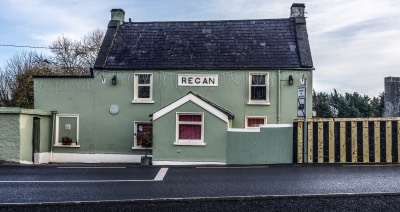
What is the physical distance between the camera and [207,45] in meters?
23.7

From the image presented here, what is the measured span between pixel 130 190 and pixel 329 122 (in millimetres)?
10428

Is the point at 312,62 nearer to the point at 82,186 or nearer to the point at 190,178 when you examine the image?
the point at 190,178

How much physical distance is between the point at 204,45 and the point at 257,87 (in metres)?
4.05

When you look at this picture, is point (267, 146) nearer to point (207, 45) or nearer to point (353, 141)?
point (353, 141)

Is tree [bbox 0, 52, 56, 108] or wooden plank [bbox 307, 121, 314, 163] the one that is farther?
tree [bbox 0, 52, 56, 108]

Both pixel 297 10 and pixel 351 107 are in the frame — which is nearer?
pixel 297 10

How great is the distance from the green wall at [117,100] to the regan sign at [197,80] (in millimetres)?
213

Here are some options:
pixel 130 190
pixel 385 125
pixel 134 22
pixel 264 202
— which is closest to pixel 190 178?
pixel 130 190

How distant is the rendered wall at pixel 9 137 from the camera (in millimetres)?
18594

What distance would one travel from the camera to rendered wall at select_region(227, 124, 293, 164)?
703 inches

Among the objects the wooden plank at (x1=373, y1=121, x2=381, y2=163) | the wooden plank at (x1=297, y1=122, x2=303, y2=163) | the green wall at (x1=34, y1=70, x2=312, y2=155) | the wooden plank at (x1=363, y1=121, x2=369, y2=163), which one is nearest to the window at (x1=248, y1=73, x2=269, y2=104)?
the green wall at (x1=34, y1=70, x2=312, y2=155)

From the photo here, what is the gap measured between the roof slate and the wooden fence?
532cm

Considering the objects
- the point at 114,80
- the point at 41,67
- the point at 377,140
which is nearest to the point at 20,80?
the point at 41,67

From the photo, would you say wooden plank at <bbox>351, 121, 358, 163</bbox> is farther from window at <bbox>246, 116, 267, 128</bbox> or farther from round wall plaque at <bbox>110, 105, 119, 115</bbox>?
round wall plaque at <bbox>110, 105, 119, 115</bbox>
